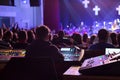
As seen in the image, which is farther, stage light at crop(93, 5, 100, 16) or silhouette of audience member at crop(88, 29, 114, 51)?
stage light at crop(93, 5, 100, 16)

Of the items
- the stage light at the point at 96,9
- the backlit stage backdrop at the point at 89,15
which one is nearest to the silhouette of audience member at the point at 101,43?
the backlit stage backdrop at the point at 89,15

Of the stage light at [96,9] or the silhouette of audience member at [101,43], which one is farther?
the stage light at [96,9]

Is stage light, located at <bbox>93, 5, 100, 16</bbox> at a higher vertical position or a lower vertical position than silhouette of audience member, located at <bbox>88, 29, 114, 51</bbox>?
higher

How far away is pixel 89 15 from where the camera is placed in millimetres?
13414

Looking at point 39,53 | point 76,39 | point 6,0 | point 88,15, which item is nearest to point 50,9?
point 88,15

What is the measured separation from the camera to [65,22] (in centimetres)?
1352

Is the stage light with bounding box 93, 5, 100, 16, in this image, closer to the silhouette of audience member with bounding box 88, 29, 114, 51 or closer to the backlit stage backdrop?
the backlit stage backdrop

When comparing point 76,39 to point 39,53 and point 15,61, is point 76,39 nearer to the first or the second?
point 39,53

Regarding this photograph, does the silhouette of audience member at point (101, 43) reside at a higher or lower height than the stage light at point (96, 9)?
lower

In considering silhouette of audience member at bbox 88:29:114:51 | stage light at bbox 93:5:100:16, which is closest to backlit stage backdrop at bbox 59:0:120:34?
stage light at bbox 93:5:100:16

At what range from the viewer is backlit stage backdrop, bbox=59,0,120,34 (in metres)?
13.3

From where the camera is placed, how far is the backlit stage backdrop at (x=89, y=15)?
13.3m

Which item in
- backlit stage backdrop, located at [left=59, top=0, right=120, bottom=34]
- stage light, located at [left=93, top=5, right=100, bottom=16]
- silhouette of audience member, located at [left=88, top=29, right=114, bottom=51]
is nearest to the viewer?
silhouette of audience member, located at [left=88, top=29, right=114, bottom=51]

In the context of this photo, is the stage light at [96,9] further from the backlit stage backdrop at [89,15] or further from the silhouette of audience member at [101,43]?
the silhouette of audience member at [101,43]
